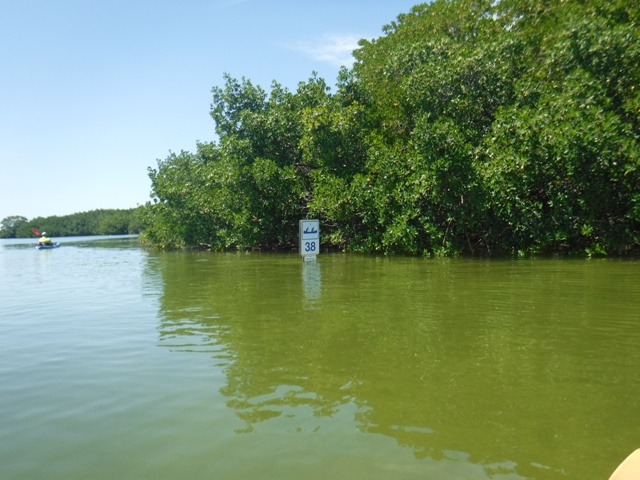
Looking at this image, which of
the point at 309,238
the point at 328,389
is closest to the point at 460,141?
the point at 309,238

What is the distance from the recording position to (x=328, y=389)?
456 cm

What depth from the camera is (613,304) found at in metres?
8.55

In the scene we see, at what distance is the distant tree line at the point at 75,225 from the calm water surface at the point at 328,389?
12016 cm

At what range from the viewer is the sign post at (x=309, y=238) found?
18203mm

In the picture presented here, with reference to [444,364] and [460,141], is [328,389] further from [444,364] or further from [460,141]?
[460,141]

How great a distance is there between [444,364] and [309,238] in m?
13.7

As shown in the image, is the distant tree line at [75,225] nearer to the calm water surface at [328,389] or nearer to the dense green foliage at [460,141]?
the dense green foliage at [460,141]

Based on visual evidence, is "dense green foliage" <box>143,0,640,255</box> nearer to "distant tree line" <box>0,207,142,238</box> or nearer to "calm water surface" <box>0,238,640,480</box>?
"calm water surface" <box>0,238,640,480</box>

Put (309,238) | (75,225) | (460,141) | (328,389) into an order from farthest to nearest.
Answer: (75,225) → (460,141) → (309,238) → (328,389)

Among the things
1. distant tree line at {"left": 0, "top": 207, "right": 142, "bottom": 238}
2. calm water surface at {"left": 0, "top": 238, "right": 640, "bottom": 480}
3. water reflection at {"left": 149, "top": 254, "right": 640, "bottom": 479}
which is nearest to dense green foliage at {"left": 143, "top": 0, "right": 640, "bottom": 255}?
water reflection at {"left": 149, "top": 254, "right": 640, "bottom": 479}

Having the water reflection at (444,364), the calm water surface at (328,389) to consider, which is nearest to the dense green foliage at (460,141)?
the water reflection at (444,364)

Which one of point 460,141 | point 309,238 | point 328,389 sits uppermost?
point 460,141

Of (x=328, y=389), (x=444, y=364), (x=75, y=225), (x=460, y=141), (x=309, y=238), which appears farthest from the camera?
(x=75, y=225)

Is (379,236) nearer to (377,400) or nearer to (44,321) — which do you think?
(44,321)
